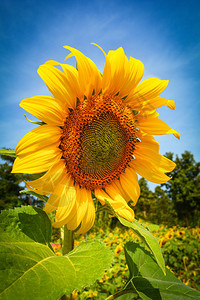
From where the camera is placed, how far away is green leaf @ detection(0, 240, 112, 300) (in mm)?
773

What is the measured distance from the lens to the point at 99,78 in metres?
1.24

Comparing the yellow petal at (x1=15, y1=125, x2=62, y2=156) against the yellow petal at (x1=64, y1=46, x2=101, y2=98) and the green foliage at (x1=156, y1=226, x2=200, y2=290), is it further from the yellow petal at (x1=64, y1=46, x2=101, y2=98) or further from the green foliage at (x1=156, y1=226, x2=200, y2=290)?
the green foliage at (x1=156, y1=226, x2=200, y2=290)

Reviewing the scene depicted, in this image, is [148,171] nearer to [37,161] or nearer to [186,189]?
[37,161]

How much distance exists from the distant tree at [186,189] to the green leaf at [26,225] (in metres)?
22.8

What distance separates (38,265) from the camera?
876 millimetres

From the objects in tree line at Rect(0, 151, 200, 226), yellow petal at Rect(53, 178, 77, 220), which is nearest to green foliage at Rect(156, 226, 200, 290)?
yellow petal at Rect(53, 178, 77, 220)

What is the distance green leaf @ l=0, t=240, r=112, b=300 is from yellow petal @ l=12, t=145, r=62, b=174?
1.14ft

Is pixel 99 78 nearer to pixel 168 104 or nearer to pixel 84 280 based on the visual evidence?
pixel 168 104

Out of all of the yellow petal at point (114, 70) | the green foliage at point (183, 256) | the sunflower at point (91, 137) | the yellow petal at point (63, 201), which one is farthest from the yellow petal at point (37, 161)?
the green foliage at point (183, 256)

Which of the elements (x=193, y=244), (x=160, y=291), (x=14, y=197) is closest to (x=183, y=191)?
(x=14, y=197)

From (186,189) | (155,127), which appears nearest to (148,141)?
(155,127)

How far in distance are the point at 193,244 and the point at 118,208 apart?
5229 millimetres

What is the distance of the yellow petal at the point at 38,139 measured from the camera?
1.12m

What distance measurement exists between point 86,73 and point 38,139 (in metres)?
0.41
